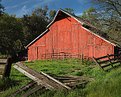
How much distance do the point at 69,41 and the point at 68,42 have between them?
21 centimetres

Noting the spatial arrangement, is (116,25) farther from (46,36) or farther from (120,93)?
(46,36)

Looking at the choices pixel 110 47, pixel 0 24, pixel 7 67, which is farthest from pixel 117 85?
pixel 0 24

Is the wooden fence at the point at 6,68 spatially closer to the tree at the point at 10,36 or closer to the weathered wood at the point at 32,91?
the weathered wood at the point at 32,91

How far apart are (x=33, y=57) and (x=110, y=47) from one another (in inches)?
556

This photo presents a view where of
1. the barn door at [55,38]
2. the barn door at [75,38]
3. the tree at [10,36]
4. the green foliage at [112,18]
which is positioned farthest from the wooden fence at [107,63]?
the tree at [10,36]

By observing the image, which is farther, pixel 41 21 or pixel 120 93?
pixel 41 21

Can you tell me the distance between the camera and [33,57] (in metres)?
49.6

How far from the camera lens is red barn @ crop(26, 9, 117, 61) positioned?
138ft

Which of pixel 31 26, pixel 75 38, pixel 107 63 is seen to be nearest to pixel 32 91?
pixel 107 63

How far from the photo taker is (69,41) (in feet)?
149

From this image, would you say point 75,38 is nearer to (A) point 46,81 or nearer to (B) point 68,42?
(B) point 68,42

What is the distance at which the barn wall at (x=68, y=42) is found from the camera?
4225cm

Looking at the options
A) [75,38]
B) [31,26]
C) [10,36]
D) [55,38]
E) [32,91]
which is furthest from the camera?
[31,26]

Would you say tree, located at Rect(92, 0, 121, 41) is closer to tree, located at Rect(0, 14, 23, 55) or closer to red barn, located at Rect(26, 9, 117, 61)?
red barn, located at Rect(26, 9, 117, 61)
